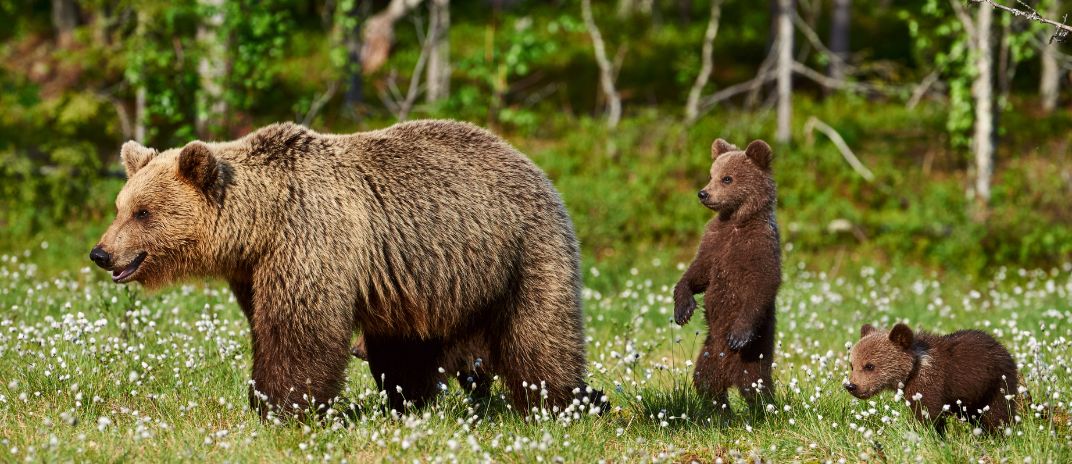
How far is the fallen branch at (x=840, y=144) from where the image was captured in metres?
16.5

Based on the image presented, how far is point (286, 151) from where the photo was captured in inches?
249

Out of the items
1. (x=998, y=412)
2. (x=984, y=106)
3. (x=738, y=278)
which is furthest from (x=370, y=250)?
(x=984, y=106)

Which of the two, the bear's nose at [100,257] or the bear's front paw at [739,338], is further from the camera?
the bear's front paw at [739,338]

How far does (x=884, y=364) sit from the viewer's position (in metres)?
6.00

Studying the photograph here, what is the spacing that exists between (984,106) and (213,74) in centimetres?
991

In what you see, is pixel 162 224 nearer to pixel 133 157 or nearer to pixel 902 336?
pixel 133 157

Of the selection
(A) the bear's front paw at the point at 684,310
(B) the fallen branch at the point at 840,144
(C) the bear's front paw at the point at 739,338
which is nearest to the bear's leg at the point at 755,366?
(C) the bear's front paw at the point at 739,338

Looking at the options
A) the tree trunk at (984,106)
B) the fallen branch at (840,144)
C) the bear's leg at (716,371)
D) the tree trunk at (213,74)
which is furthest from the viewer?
the fallen branch at (840,144)

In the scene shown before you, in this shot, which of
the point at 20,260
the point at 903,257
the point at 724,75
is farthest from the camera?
the point at 724,75

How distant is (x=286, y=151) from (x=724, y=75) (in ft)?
62.1

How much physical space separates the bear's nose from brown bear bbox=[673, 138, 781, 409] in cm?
326

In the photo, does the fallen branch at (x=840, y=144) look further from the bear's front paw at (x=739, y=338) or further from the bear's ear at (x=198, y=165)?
the bear's ear at (x=198, y=165)

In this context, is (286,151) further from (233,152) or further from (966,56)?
(966,56)

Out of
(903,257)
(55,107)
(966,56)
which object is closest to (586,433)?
(903,257)
